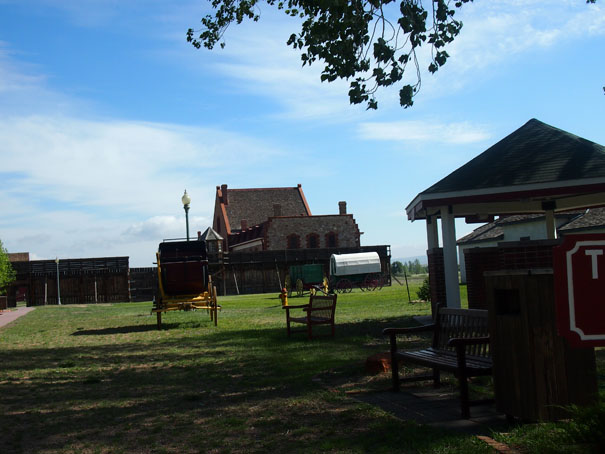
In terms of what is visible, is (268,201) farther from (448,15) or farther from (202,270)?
(448,15)

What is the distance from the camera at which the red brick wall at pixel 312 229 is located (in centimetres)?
5991

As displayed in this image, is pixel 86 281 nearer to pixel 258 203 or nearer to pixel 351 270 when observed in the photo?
pixel 351 270

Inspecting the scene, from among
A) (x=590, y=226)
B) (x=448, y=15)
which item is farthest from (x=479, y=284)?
(x=590, y=226)

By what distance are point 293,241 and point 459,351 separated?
180ft

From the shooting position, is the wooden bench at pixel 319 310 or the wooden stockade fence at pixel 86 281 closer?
the wooden bench at pixel 319 310

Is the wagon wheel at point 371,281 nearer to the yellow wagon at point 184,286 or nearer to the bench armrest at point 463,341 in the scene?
the yellow wagon at point 184,286

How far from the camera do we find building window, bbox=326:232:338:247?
61.3m

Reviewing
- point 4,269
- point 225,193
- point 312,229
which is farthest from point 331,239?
point 4,269

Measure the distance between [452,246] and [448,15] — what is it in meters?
5.52

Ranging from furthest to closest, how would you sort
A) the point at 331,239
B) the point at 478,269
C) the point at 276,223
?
the point at 331,239 < the point at 276,223 < the point at 478,269

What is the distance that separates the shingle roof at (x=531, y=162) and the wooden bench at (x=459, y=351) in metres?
6.18

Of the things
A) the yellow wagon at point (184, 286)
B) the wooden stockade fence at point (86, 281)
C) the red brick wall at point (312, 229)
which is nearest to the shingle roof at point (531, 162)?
the yellow wagon at point (184, 286)

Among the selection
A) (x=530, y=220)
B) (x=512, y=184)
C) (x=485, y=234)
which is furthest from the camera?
(x=485, y=234)

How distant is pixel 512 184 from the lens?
1276 cm
